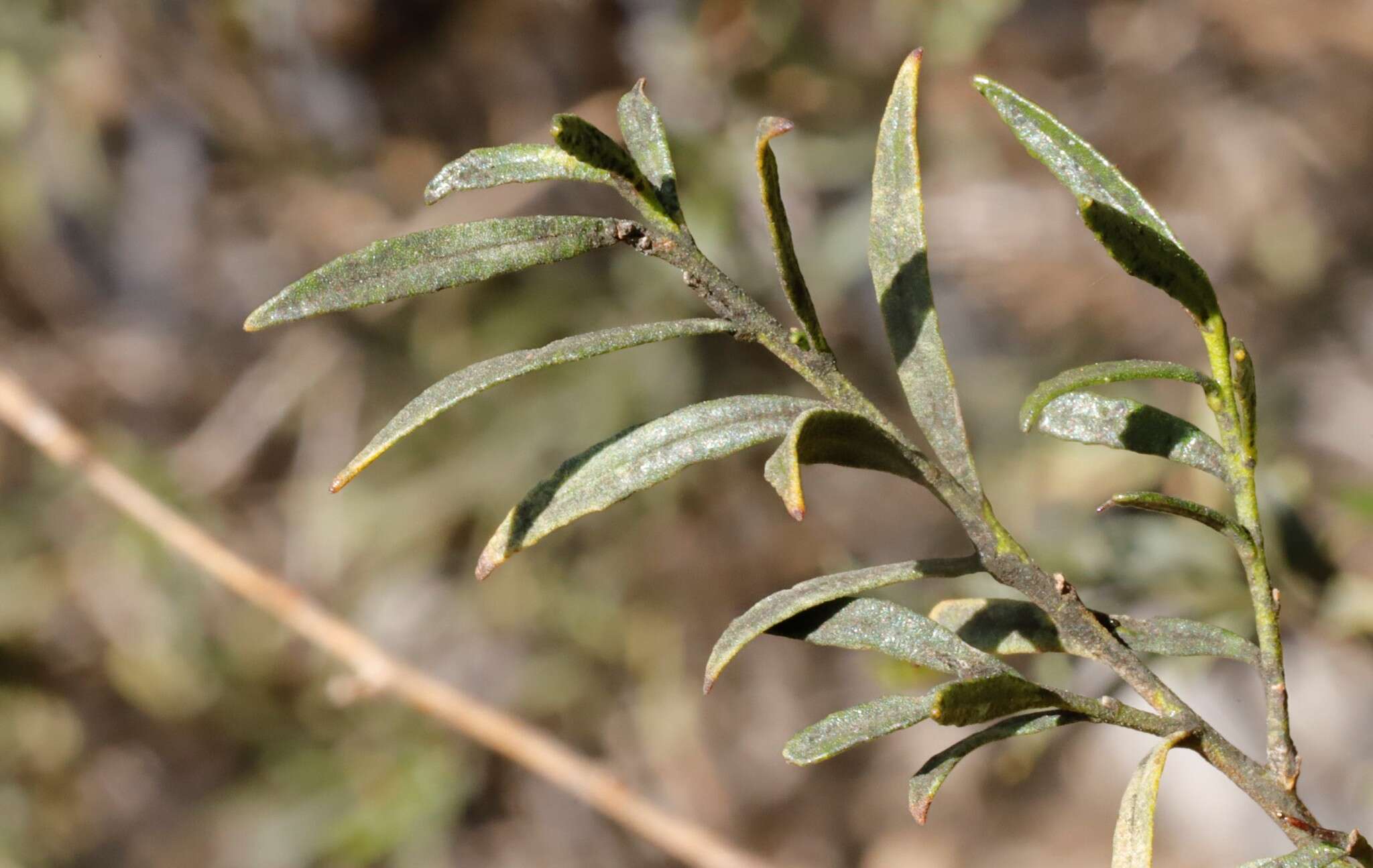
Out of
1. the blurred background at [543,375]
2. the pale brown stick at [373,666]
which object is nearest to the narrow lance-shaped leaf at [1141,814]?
the pale brown stick at [373,666]

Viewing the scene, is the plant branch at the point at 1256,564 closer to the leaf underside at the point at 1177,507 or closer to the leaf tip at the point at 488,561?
the leaf underside at the point at 1177,507

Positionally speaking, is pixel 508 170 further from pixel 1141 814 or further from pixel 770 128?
pixel 1141 814

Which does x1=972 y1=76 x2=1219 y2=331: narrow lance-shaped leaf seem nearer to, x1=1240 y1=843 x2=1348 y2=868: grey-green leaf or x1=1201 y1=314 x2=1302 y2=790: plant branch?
x1=1201 y1=314 x2=1302 y2=790: plant branch

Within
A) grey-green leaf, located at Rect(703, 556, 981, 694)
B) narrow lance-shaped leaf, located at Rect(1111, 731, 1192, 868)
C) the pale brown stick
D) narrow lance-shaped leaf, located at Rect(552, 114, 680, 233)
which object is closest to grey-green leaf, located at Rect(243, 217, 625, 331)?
narrow lance-shaped leaf, located at Rect(552, 114, 680, 233)

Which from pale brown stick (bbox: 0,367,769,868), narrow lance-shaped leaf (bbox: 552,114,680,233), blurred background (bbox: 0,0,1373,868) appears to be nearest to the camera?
narrow lance-shaped leaf (bbox: 552,114,680,233)

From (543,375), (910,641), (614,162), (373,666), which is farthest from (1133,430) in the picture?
(543,375)

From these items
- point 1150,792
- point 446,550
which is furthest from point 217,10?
point 1150,792

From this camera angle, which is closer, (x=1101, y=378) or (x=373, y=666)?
(x=1101, y=378)

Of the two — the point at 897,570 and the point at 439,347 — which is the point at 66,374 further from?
the point at 897,570
